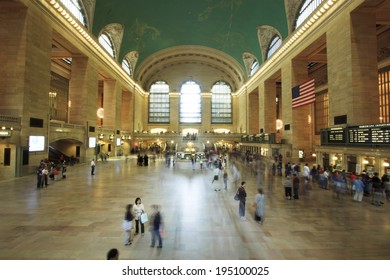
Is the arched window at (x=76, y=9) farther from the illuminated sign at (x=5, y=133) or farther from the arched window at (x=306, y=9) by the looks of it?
the arched window at (x=306, y=9)

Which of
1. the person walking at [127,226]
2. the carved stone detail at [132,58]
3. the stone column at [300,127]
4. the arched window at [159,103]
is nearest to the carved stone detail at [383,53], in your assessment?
the stone column at [300,127]

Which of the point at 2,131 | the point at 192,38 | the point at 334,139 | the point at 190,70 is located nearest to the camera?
the point at 2,131

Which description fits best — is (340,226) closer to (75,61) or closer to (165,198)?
(165,198)

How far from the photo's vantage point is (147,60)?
37969 mm

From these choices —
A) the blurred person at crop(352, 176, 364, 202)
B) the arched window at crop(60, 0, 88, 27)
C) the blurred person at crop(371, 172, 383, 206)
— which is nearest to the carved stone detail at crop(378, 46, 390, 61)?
the blurred person at crop(371, 172, 383, 206)

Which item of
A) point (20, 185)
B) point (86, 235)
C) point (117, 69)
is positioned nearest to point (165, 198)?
point (86, 235)

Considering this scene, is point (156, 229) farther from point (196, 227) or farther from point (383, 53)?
point (383, 53)

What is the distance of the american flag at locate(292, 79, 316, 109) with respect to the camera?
16094 mm

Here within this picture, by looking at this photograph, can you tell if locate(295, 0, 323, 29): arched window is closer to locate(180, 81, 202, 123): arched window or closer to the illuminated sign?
the illuminated sign

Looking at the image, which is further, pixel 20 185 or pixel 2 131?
pixel 2 131

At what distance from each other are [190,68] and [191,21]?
15.0 m

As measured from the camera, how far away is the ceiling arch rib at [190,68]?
3856cm

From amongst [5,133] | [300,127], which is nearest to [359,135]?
[300,127]

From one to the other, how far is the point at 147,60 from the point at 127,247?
123 feet
